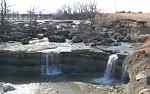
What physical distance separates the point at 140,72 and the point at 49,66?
1400cm

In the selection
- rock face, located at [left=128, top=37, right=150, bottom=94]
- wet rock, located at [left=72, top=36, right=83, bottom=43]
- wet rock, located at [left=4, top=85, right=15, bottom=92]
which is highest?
rock face, located at [left=128, top=37, right=150, bottom=94]

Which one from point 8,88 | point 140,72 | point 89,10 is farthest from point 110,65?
point 89,10

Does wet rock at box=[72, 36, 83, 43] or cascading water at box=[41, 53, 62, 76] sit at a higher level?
wet rock at box=[72, 36, 83, 43]

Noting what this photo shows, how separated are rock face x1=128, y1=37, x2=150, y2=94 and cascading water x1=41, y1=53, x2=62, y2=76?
36.5 feet

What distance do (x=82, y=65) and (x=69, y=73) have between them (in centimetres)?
104

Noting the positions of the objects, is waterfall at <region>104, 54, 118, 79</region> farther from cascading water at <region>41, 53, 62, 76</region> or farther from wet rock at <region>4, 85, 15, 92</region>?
wet rock at <region>4, 85, 15, 92</region>

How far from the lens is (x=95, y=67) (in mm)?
23938

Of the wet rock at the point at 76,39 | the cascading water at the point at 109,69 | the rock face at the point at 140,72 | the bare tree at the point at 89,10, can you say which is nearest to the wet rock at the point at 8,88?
the cascading water at the point at 109,69

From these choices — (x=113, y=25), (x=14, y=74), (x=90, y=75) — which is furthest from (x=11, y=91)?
(x=113, y=25)

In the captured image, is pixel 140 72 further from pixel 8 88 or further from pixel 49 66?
pixel 49 66

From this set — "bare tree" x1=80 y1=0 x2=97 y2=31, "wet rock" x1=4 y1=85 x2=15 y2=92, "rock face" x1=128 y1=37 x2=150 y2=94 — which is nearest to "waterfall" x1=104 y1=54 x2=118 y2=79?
"wet rock" x1=4 y1=85 x2=15 y2=92

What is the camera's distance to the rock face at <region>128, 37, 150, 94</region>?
10.3 metres

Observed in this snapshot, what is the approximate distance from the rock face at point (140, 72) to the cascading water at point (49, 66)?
11123 millimetres

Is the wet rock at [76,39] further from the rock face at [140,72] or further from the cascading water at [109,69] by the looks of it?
the rock face at [140,72]
